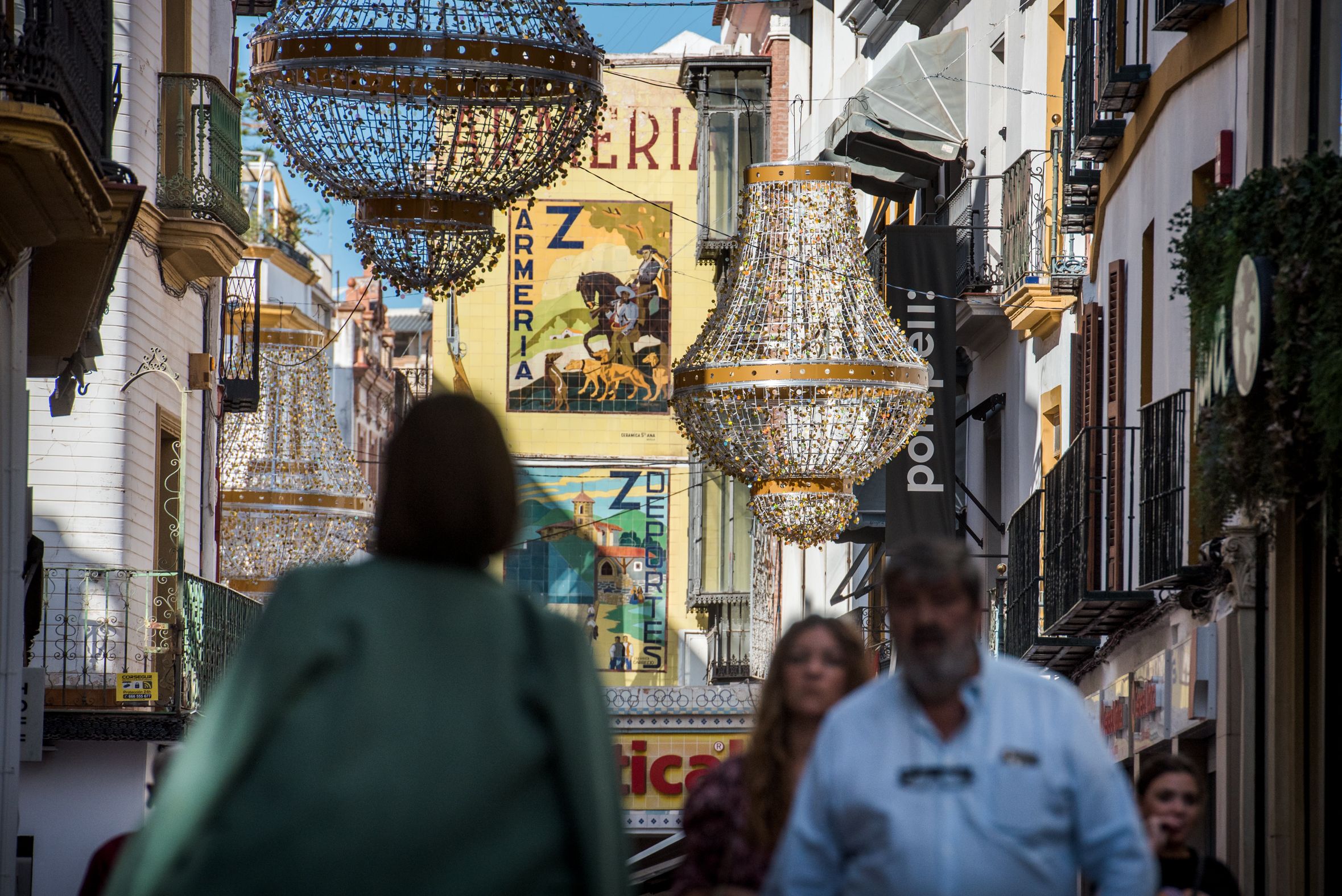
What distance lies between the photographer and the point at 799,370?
56.6 ft

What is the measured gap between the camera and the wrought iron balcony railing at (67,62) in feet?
32.8

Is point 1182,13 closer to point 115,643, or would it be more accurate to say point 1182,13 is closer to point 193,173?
point 193,173

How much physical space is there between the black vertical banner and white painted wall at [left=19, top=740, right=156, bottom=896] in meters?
7.41

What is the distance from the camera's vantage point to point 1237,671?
12367 millimetres

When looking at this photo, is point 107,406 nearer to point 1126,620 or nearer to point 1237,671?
point 1126,620

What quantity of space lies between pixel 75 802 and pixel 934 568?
1708 cm

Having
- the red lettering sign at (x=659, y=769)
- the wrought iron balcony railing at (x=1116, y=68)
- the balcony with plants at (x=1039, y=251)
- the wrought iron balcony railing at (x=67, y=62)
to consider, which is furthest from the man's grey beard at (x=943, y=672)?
the red lettering sign at (x=659, y=769)

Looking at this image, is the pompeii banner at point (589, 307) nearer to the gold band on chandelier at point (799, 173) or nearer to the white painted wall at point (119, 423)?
the white painted wall at point (119, 423)

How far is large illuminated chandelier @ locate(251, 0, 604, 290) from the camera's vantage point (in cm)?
1077

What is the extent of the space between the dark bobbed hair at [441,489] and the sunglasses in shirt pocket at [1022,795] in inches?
43.6

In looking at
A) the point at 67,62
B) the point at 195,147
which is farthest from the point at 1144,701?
the point at 195,147

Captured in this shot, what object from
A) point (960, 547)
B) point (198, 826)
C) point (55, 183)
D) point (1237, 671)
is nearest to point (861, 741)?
point (960, 547)

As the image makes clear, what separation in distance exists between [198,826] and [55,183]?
24.4 feet

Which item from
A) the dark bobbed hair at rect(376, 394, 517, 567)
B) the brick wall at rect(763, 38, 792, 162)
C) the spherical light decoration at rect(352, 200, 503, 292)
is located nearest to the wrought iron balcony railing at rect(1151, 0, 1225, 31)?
the spherical light decoration at rect(352, 200, 503, 292)
